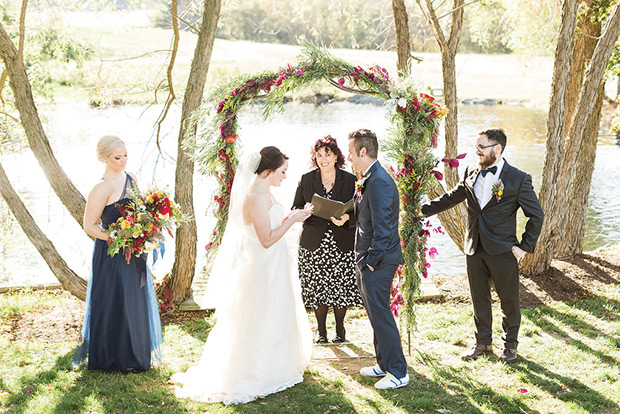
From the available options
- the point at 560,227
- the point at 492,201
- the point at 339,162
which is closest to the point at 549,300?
the point at 560,227

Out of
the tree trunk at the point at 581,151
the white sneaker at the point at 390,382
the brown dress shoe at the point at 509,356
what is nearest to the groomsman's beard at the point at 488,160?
the brown dress shoe at the point at 509,356

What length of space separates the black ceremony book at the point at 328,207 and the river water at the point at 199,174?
63 cm

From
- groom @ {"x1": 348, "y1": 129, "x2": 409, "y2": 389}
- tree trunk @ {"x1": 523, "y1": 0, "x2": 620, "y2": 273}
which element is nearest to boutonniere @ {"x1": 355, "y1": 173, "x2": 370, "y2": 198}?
groom @ {"x1": 348, "y1": 129, "x2": 409, "y2": 389}

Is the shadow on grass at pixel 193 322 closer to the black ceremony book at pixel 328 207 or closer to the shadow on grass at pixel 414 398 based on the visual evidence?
the black ceremony book at pixel 328 207

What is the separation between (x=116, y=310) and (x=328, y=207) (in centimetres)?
197

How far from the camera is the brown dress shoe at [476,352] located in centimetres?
549

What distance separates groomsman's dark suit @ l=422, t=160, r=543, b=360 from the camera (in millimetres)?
5078

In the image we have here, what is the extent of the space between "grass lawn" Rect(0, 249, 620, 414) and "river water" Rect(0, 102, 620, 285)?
5.73 ft

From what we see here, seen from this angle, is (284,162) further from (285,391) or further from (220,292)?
(285,391)

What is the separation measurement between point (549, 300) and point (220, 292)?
13.8 feet

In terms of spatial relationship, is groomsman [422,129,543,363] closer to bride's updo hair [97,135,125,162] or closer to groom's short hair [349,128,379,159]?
groom's short hair [349,128,379,159]

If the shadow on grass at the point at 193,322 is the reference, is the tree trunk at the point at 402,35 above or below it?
above

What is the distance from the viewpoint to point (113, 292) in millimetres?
5148

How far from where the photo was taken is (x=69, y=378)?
5.14 metres
